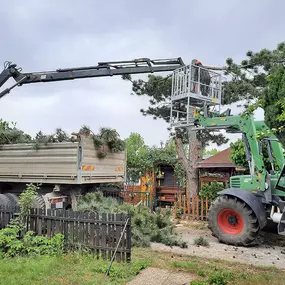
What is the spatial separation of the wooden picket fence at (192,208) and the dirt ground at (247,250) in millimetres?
2165

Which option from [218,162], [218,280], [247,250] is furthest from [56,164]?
[218,162]

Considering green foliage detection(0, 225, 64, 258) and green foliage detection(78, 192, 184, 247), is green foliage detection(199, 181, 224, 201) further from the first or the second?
green foliage detection(0, 225, 64, 258)

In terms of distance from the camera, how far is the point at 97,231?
218 inches

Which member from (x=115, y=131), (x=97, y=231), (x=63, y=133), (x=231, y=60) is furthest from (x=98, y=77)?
(x=97, y=231)

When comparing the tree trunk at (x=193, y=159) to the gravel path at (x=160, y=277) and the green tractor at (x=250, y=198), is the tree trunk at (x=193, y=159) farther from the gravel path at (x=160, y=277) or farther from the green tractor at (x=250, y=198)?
the gravel path at (x=160, y=277)

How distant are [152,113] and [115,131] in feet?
22.5

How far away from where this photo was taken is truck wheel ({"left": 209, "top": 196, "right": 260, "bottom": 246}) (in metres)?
7.40

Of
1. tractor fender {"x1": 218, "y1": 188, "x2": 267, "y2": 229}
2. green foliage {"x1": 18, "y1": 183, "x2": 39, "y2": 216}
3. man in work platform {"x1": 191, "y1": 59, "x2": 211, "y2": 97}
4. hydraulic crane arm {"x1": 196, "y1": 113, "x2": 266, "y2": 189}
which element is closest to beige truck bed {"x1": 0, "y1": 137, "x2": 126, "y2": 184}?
green foliage {"x1": 18, "y1": 183, "x2": 39, "y2": 216}

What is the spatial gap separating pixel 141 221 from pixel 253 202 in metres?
2.80

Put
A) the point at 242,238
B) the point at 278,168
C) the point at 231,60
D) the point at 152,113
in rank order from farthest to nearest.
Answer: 1. the point at 152,113
2. the point at 231,60
3. the point at 278,168
4. the point at 242,238

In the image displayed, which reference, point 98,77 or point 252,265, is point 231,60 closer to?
point 98,77

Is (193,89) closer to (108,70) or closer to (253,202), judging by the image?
(108,70)

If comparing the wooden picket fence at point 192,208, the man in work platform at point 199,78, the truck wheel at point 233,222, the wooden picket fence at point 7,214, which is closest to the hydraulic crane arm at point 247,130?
the truck wheel at point 233,222

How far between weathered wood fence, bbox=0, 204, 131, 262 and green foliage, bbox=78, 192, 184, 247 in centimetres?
138
